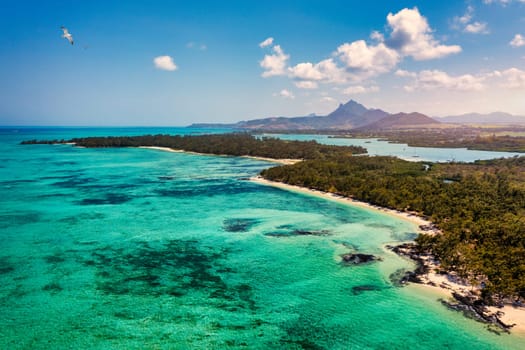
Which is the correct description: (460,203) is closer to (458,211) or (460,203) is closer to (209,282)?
(458,211)

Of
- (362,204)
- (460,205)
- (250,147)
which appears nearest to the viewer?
(460,205)

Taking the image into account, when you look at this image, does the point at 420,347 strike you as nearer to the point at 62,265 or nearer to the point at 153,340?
the point at 153,340

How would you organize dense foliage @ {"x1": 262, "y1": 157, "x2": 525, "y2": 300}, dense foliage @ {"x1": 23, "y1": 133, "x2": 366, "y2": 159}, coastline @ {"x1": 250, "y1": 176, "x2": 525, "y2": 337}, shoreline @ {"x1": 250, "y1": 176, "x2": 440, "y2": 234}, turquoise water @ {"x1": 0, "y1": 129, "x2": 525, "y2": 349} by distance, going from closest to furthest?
1. turquoise water @ {"x1": 0, "y1": 129, "x2": 525, "y2": 349}
2. coastline @ {"x1": 250, "y1": 176, "x2": 525, "y2": 337}
3. dense foliage @ {"x1": 262, "y1": 157, "x2": 525, "y2": 300}
4. shoreline @ {"x1": 250, "y1": 176, "x2": 440, "y2": 234}
5. dense foliage @ {"x1": 23, "y1": 133, "x2": 366, "y2": 159}

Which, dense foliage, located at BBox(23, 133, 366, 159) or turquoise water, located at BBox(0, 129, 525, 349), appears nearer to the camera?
turquoise water, located at BBox(0, 129, 525, 349)

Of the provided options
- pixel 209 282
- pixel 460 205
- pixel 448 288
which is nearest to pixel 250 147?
pixel 460 205

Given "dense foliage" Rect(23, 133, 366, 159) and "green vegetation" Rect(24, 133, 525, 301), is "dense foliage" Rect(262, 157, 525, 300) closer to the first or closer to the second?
"green vegetation" Rect(24, 133, 525, 301)

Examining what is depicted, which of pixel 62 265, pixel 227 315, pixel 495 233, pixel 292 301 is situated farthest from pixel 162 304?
pixel 495 233

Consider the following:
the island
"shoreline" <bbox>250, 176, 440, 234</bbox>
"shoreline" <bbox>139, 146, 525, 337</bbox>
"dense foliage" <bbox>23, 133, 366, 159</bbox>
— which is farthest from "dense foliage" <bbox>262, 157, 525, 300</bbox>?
"dense foliage" <bbox>23, 133, 366, 159</bbox>
